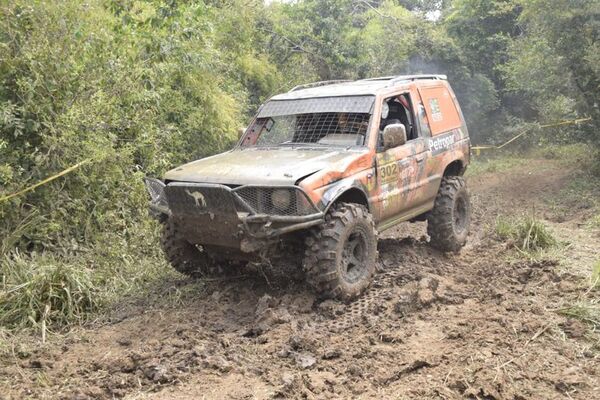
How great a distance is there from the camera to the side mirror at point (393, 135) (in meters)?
5.96

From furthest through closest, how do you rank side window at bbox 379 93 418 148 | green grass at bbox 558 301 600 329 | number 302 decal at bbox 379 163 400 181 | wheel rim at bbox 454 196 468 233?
wheel rim at bbox 454 196 468 233 → side window at bbox 379 93 418 148 → number 302 decal at bbox 379 163 400 181 → green grass at bbox 558 301 600 329

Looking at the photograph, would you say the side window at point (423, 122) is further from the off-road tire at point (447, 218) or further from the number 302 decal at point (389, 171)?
the number 302 decal at point (389, 171)

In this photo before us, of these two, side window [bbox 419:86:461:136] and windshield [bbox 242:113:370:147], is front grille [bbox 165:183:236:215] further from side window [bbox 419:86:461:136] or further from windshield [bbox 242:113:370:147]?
side window [bbox 419:86:461:136]

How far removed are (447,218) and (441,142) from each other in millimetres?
883

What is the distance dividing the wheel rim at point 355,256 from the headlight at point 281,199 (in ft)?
2.45

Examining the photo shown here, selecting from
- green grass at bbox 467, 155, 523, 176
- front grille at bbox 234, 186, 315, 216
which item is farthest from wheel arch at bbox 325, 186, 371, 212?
green grass at bbox 467, 155, 523, 176

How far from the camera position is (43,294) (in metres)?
5.48

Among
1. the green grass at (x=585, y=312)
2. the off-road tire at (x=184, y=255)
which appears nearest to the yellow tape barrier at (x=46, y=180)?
the off-road tire at (x=184, y=255)

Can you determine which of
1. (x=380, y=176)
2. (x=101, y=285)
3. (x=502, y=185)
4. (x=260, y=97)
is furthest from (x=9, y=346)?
(x=502, y=185)

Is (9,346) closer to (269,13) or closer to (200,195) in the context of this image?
(200,195)

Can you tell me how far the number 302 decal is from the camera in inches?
239

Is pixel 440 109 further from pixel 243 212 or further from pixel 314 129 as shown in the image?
pixel 243 212

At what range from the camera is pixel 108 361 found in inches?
176

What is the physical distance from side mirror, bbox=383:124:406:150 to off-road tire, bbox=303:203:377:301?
0.73 m
